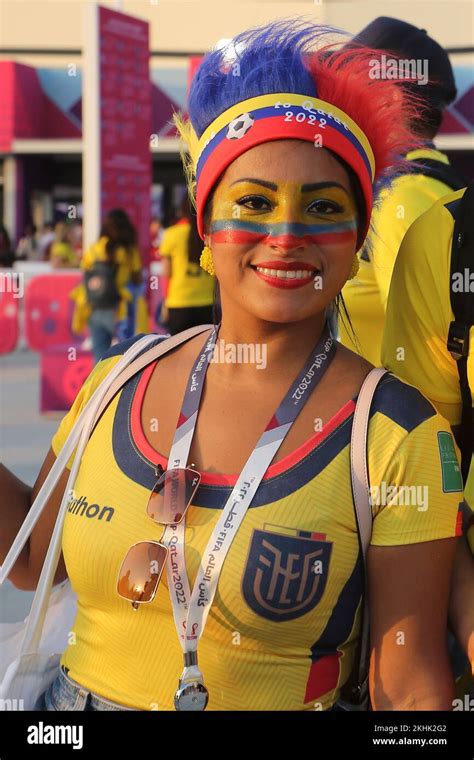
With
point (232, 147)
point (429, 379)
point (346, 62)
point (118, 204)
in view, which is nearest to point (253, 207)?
point (232, 147)

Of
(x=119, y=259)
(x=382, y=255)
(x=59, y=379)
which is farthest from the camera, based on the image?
(x=119, y=259)

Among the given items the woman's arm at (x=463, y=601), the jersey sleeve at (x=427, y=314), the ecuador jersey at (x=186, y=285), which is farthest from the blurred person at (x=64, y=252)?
the woman's arm at (x=463, y=601)

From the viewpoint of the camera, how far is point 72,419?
2.31 m

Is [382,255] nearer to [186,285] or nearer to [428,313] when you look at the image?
[428,313]

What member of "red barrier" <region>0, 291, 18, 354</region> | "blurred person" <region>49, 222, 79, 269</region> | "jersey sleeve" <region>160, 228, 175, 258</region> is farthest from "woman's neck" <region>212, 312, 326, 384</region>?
"blurred person" <region>49, 222, 79, 269</region>

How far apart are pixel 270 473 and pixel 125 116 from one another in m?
9.96

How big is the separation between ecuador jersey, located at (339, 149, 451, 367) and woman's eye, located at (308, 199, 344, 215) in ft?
1.24

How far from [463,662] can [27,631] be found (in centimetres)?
84

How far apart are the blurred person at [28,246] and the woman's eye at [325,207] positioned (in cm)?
2519

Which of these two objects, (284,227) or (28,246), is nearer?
(284,227)

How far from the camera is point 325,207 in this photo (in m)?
2.04

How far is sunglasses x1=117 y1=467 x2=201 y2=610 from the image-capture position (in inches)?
76.7

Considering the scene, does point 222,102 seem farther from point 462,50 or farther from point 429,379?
point 462,50
